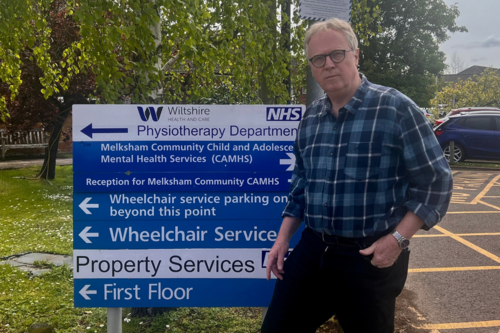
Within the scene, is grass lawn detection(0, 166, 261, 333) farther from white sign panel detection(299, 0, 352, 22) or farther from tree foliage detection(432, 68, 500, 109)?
tree foliage detection(432, 68, 500, 109)

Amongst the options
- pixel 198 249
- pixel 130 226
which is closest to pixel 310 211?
pixel 198 249

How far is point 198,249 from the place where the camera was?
9.05 feet

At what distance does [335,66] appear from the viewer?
193 centimetres

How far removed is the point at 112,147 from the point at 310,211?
1344 mm

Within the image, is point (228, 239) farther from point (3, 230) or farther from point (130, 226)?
point (3, 230)

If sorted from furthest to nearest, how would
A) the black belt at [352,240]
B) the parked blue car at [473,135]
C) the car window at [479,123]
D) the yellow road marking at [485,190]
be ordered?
the car window at [479,123] < the parked blue car at [473,135] < the yellow road marking at [485,190] < the black belt at [352,240]

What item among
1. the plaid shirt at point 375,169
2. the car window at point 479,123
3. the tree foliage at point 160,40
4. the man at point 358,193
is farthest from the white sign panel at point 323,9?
the car window at point 479,123

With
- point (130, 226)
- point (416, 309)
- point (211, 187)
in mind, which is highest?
point (211, 187)

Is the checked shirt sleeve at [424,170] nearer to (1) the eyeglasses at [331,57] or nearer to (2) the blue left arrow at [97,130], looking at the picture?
(1) the eyeglasses at [331,57]

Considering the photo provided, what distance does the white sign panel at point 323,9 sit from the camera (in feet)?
11.4

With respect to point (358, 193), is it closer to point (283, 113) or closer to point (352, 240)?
point (352, 240)

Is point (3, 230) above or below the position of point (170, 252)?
below

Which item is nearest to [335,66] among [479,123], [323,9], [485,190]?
[323,9]

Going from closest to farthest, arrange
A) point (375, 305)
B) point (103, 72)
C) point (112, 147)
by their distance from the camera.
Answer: point (375, 305) < point (112, 147) < point (103, 72)
